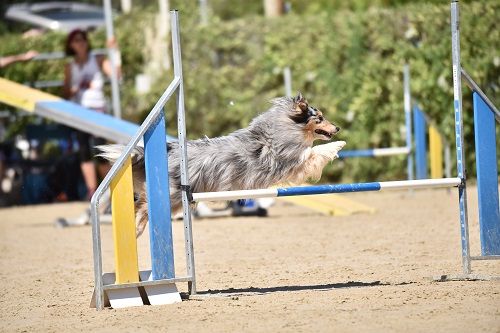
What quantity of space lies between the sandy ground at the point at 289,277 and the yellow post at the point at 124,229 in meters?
0.21

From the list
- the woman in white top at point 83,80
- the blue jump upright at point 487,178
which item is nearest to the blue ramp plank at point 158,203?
the blue jump upright at point 487,178

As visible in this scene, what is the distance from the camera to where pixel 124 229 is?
5285 mm

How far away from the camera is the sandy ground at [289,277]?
470cm

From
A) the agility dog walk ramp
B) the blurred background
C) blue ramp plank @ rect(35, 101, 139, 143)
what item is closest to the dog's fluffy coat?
the agility dog walk ramp

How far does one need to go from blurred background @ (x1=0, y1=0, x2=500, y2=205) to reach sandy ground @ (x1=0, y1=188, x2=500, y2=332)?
1.98m

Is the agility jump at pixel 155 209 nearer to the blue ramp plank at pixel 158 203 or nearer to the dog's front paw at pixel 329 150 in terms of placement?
the blue ramp plank at pixel 158 203

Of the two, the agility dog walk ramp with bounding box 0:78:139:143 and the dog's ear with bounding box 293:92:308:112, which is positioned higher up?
the agility dog walk ramp with bounding box 0:78:139:143

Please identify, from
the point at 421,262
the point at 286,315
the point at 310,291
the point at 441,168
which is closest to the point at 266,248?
the point at 421,262

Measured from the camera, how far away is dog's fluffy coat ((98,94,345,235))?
5.89 meters

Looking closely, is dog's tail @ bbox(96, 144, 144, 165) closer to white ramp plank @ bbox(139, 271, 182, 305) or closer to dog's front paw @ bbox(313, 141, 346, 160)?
white ramp plank @ bbox(139, 271, 182, 305)

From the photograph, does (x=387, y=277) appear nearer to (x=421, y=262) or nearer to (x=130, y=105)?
(x=421, y=262)

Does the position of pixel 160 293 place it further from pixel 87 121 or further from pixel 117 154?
pixel 87 121

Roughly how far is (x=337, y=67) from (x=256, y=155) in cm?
711

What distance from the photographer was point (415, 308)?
484 cm
